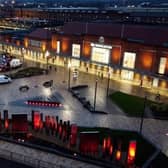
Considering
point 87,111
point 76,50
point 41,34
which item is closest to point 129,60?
point 76,50

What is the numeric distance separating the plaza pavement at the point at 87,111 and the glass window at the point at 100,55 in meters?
4.85

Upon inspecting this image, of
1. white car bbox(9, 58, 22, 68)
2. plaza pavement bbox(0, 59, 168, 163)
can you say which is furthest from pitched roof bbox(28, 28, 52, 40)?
plaza pavement bbox(0, 59, 168, 163)

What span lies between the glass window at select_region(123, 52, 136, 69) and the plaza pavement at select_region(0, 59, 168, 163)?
423 cm

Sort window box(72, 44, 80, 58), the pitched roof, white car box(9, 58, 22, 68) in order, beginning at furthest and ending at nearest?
the pitched roof, window box(72, 44, 80, 58), white car box(9, 58, 22, 68)

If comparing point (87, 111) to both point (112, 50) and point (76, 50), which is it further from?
point (76, 50)

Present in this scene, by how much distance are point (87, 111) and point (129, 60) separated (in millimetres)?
21580

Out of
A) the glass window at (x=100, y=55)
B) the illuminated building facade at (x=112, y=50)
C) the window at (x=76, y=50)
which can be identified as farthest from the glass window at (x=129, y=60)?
the window at (x=76, y=50)

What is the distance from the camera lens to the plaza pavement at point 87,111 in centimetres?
3948

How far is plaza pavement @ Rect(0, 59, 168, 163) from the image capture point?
39.5m

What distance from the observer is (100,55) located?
2589 inches

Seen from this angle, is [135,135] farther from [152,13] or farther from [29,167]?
[152,13]

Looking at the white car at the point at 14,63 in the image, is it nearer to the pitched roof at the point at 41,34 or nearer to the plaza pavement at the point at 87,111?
the plaza pavement at the point at 87,111

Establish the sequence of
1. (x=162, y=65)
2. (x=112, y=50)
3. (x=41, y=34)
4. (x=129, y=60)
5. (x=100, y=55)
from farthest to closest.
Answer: (x=41, y=34)
(x=100, y=55)
(x=112, y=50)
(x=129, y=60)
(x=162, y=65)

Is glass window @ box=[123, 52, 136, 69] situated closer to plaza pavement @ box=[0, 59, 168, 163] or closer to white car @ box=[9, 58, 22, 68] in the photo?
plaza pavement @ box=[0, 59, 168, 163]
